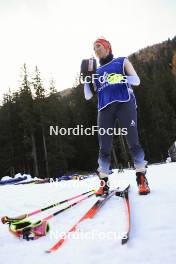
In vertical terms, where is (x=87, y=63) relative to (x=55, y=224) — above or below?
above

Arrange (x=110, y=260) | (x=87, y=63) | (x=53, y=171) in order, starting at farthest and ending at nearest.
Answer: (x=53, y=171) < (x=87, y=63) < (x=110, y=260)

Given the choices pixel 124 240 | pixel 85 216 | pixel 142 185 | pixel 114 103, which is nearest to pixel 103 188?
pixel 142 185

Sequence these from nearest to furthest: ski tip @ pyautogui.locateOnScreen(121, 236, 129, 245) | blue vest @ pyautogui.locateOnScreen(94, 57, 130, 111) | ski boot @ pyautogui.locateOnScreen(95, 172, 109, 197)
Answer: ski tip @ pyautogui.locateOnScreen(121, 236, 129, 245), ski boot @ pyautogui.locateOnScreen(95, 172, 109, 197), blue vest @ pyautogui.locateOnScreen(94, 57, 130, 111)

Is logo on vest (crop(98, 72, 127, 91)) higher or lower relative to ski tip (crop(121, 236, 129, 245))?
higher

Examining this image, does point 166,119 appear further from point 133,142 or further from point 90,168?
point 133,142

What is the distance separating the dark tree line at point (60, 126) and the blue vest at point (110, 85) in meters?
35.2

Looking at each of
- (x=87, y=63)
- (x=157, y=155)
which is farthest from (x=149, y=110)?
(x=87, y=63)

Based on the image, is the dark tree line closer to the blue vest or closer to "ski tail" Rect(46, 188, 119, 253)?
the blue vest

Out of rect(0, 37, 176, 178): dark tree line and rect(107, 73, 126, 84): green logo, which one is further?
rect(0, 37, 176, 178): dark tree line

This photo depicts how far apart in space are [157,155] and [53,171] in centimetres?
1735

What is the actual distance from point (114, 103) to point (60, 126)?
133 feet

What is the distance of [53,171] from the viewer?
139 feet

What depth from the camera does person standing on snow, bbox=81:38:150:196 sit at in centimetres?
459

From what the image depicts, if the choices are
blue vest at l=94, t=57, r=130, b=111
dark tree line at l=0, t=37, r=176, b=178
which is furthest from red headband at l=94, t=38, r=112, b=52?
dark tree line at l=0, t=37, r=176, b=178
